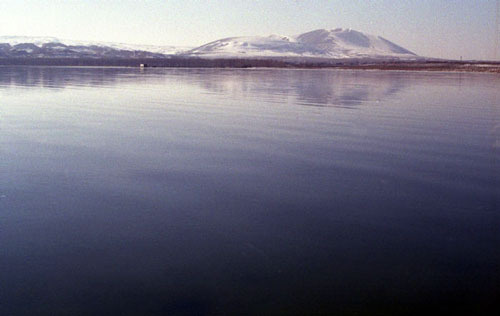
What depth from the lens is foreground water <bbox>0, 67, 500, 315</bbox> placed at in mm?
4340

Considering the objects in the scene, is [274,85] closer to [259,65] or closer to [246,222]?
[246,222]

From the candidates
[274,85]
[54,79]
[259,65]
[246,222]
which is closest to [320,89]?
[274,85]

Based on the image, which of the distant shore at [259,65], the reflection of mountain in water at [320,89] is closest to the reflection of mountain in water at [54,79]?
the reflection of mountain in water at [320,89]

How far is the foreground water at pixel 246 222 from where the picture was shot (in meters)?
4.34

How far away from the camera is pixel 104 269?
15.6 ft

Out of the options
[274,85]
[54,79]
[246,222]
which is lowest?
[246,222]

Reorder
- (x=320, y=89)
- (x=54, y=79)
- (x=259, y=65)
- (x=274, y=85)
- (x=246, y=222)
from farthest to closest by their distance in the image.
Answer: (x=259, y=65), (x=54, y=79), (x=274, y=85), (x=320, y=89), (x=246, y=222)

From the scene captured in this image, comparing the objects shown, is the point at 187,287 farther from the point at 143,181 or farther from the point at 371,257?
the point at 143,181

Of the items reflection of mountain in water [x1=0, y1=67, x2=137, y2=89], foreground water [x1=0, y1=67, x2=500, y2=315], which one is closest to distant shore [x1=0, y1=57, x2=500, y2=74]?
reflection of mountain in water [x1=0, y1=67, x2=137, y2=89]

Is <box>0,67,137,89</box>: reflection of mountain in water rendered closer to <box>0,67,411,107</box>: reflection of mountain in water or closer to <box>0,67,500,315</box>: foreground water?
<box>0,67,411,107</box>: reflection of mountain in water

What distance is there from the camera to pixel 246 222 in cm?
604

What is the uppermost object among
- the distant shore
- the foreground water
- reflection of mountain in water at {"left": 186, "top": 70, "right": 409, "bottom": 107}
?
the distant shore

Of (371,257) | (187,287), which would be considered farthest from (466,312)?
(187,287)

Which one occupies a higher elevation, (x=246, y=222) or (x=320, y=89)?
(x=320, y=89)
